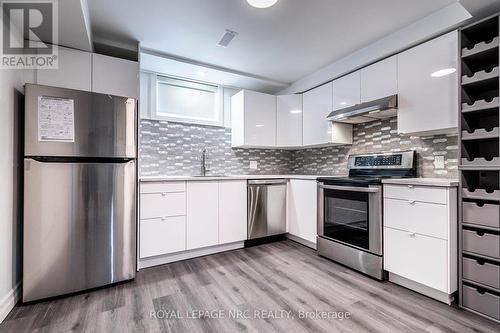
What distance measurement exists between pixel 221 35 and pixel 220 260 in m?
2.35

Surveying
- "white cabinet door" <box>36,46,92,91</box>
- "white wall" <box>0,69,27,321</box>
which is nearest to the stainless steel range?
"white cabinet door" <box>36,46,92,91</box>

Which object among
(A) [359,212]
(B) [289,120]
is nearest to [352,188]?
(A) [359,212]

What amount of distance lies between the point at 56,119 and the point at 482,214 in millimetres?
3193

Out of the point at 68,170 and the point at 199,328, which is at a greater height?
the point at 68,170

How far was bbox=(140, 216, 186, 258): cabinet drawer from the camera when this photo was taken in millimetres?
2395

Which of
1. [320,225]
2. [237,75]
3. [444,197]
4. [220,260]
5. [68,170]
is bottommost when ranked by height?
[220,260]

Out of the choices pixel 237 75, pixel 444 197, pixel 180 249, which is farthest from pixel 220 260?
pixel 237 75

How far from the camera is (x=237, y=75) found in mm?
3178

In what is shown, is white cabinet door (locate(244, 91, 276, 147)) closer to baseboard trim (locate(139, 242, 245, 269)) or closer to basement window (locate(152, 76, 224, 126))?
basement window (locate(152, 76, 224, 126))

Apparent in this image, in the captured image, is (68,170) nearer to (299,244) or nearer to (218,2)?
(218,2)

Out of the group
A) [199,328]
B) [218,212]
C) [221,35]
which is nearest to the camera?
[199,328]

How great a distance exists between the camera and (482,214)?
1633 millimetres

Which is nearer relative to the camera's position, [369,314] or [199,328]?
[199,328]

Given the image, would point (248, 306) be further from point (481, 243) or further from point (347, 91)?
point (347, 91)
